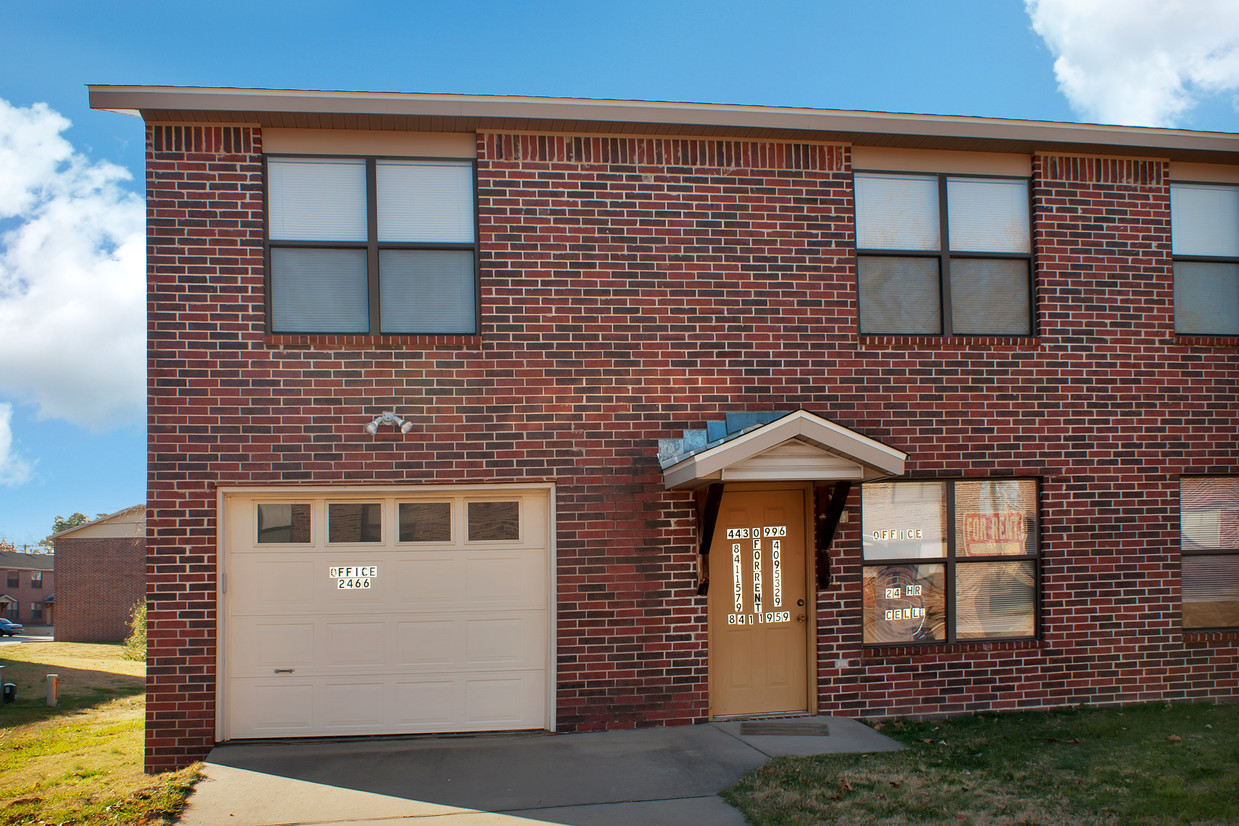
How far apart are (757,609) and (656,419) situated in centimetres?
201

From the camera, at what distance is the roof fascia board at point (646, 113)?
7141 mm

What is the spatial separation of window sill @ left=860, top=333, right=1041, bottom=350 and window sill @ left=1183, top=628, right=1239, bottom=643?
130 inches

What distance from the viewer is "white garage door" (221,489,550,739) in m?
7.36

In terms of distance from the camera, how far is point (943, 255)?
326 inches

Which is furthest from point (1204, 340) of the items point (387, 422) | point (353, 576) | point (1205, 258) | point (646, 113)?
point (353, 576)

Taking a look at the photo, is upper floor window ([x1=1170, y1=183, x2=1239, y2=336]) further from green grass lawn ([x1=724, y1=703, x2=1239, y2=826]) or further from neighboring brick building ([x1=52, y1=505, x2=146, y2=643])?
neighboring brick building ([x1=52, y1=505, x2=146, y2=643])

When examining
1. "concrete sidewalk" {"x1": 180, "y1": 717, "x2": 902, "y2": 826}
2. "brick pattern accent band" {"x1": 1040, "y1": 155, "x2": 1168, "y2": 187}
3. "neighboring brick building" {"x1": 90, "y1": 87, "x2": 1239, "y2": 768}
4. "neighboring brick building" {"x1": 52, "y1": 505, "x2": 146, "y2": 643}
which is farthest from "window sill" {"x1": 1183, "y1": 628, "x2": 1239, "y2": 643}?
"neighboring brick building" {"x1": 52, "y1": 505, "x2": 146, "y2": 643}

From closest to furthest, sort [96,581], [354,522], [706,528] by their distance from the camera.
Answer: [706,528] → [354,522] → [96,581]

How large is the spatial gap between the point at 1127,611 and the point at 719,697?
13.6 feet

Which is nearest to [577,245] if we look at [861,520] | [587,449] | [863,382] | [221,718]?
[587,449]

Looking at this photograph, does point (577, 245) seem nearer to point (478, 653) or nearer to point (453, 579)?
point (453, 579)

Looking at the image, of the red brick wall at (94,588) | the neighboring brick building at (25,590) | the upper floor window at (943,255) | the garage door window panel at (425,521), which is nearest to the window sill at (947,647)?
the upper floor window at (943,255)

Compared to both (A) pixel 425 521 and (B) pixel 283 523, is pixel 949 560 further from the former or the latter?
(B) pixel 283 523

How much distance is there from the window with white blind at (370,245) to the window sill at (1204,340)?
7.05m
